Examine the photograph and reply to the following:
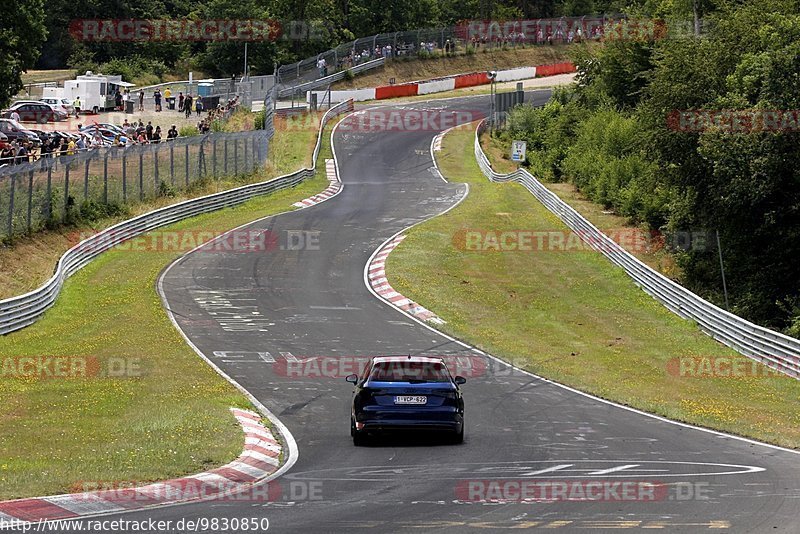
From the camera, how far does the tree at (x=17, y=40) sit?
53.6 m

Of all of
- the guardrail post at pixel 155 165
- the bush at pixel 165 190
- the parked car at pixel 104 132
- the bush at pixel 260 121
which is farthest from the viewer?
the bush at pixel 260 121

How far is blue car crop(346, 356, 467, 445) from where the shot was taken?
56.9 ft

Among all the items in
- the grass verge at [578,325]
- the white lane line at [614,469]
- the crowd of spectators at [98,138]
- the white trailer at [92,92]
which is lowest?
the grass verge at [578,325]

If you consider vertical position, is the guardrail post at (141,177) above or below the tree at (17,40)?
below

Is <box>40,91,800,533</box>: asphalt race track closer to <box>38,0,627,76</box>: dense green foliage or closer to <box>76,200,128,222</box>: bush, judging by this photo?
<box>76,200,128,222</box>: bush

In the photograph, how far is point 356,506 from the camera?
12992 mm

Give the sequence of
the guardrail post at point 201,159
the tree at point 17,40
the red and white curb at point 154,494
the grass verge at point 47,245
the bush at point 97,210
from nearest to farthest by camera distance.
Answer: the red and white curb at point 154,494
the grass verge at point 47,245
the bush at point 97,210
the guardrail post at point 201,159
the tree at point 17,40

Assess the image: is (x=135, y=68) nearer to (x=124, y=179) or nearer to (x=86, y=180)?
(x=124, y=179)

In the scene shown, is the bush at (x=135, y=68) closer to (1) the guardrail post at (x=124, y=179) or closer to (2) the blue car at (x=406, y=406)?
(1) the guardrail post at (x=124, y=179)

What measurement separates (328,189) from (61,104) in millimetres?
25929

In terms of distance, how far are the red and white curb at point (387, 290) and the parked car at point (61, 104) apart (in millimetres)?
38020

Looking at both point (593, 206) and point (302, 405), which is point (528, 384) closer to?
point (302, 405)
